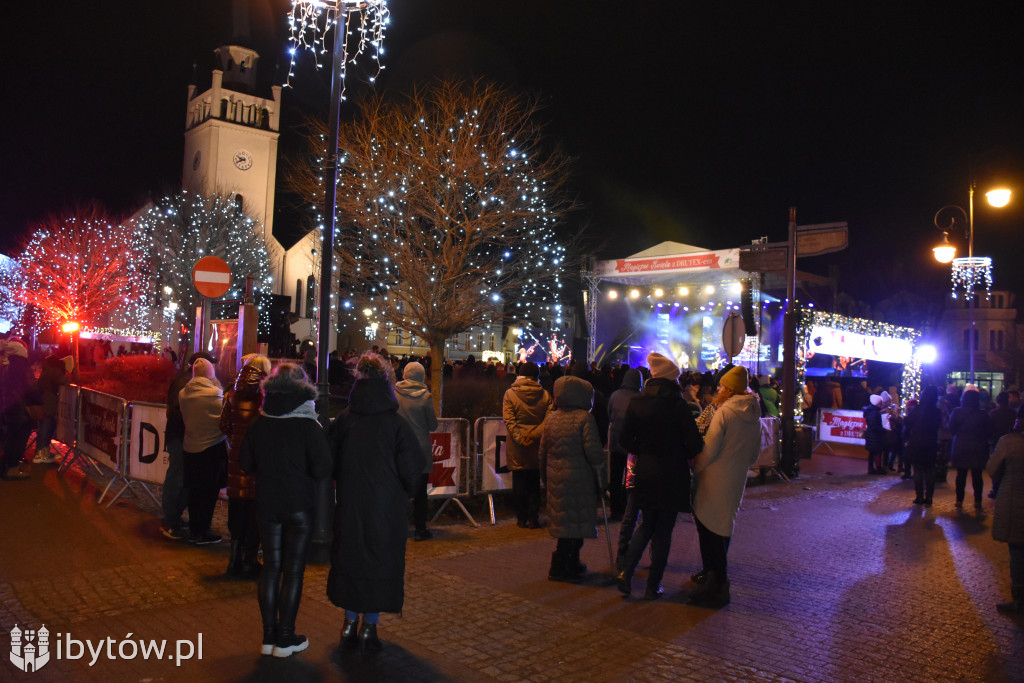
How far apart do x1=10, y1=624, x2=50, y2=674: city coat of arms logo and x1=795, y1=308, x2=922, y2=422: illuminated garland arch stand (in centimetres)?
1516

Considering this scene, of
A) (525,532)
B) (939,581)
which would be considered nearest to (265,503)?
(525,532)

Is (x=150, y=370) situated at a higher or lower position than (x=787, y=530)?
higher

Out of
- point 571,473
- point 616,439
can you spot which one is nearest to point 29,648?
point 571,473

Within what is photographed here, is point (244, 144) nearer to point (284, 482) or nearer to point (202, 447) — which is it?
point (202, 447)

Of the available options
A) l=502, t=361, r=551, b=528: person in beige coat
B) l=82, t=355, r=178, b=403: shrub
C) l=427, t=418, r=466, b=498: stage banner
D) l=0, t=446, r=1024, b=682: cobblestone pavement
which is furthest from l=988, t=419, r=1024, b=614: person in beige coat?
l=82, t=355, r=178, b=403: shrub

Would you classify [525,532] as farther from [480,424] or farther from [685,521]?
[685,521]

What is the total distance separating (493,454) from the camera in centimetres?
904

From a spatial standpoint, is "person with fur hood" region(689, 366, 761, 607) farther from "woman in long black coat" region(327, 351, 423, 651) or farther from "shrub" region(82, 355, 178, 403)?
"shrub" region(82, 355, 178, 403)

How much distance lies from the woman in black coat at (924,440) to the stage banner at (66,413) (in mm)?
12702

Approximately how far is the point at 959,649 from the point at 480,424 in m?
5.38

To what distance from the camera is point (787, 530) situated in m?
8.92

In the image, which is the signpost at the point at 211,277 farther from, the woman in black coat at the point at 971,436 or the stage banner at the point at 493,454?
the woman in black coat at the point at 971,436

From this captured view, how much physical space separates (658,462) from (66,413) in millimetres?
9806

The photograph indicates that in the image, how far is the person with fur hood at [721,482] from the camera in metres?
5.89
